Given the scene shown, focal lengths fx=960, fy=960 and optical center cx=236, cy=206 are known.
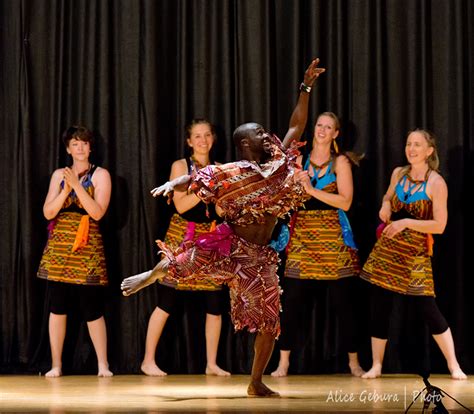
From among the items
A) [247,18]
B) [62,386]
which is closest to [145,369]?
[62,386]

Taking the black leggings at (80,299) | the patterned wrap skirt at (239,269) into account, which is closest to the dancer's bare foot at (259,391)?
the patterned wrap skirt at (239,269)

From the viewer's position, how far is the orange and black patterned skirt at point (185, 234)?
6.69m

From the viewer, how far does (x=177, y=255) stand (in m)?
5.19

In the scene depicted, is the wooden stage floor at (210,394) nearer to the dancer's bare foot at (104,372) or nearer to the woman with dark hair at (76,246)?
the dancer's bare foot at (104,372)

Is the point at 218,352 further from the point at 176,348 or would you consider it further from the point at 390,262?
the point at 390,262

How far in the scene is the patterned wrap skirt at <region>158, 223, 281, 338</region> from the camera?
5152 mm

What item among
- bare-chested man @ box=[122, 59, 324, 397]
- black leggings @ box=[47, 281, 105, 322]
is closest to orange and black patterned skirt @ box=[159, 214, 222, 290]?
black leggings @ box=[47, 281, 105, 322]

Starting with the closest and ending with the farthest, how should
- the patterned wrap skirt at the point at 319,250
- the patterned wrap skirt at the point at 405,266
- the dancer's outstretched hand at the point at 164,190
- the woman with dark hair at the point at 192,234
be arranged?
the dancer's outstretched hand at the point at 164,190 → the patterned wrap skirt at the point at 405,266 → the patterned wrap skirt at the point at 319,250 → the woman with dark hair at the point at 192,234

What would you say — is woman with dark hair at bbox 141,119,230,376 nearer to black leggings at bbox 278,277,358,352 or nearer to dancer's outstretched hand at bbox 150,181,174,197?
black leggings at bbox 278,277,358,352

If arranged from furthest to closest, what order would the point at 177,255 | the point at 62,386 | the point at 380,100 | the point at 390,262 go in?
1. the point at 380,100
2. the point at 390,262
3. the point at 62,386
4. the point at 177,255

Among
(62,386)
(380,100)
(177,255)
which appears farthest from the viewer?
(380,100)

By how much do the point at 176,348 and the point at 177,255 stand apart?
2.01 meters

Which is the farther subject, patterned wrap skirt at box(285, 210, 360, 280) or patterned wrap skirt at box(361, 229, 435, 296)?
patterned wrap skirt at box(285, 210, 360, 280)

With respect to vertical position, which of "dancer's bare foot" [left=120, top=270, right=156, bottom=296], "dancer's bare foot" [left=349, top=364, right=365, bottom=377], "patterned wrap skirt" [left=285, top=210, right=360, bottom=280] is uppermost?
"patterned wrap skirt" [left=285, top=210, right=360, bottom=280]
